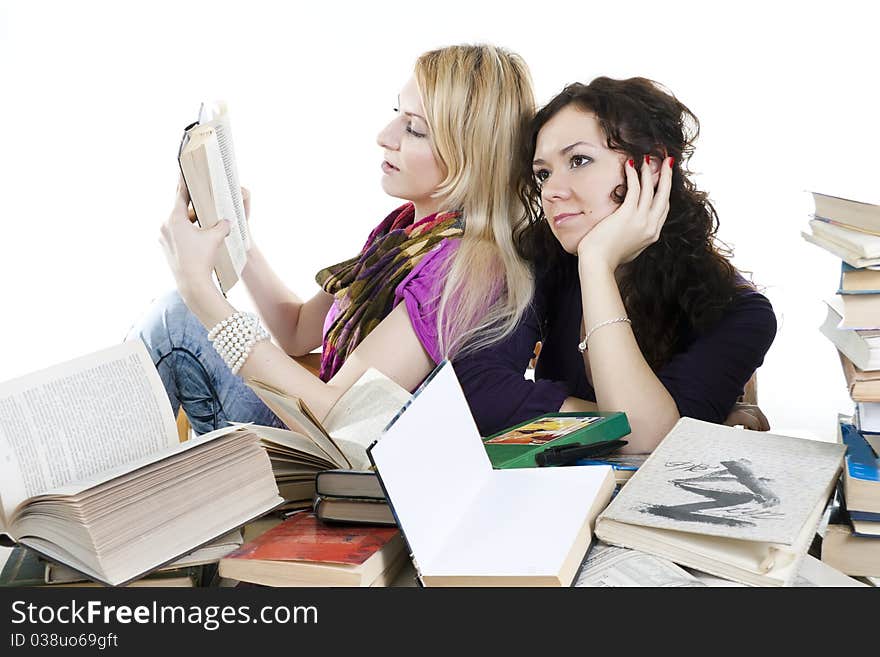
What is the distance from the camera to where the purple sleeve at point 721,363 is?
1591 millimetres

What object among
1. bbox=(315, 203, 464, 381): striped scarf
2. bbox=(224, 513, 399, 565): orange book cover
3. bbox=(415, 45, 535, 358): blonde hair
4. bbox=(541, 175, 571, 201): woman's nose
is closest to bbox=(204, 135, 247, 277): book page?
bbox=(315, 203, 464, 381): striped scarf

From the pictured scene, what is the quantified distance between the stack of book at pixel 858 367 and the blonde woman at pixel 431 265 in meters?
0.66

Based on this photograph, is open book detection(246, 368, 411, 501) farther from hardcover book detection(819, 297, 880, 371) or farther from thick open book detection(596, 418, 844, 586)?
hardcover book detection(819, 297, 880, 371)

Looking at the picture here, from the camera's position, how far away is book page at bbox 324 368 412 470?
3.86 ft

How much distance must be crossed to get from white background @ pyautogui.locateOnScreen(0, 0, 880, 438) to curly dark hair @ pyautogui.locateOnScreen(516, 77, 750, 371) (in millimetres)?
1404

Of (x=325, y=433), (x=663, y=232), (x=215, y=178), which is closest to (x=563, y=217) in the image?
(x=663, y=232)

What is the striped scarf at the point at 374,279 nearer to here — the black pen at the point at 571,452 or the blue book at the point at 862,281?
the black pen at the point at 571,452

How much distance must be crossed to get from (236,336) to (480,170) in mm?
584

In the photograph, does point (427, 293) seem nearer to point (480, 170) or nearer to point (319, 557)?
point (480, 170)

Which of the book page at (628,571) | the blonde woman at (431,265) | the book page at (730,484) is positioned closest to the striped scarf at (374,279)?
the blonde woman at (431,265)

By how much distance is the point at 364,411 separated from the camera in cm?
124

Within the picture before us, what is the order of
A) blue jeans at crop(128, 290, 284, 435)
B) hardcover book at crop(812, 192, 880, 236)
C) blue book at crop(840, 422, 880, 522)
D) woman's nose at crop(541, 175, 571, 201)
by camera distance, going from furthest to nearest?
blue jeans at crop(128, 290, 284, 435) < woman's nose at crop(541, 175, 571, 201) < hardcover book at crop(812, 192, 880, 236) < blue book at crop(840, 422, 880, 522)

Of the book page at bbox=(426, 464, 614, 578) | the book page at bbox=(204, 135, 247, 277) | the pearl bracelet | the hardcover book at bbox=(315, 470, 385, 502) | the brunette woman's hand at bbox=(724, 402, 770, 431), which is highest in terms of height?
the book page at bbox=(204, 135, 247, 277)
